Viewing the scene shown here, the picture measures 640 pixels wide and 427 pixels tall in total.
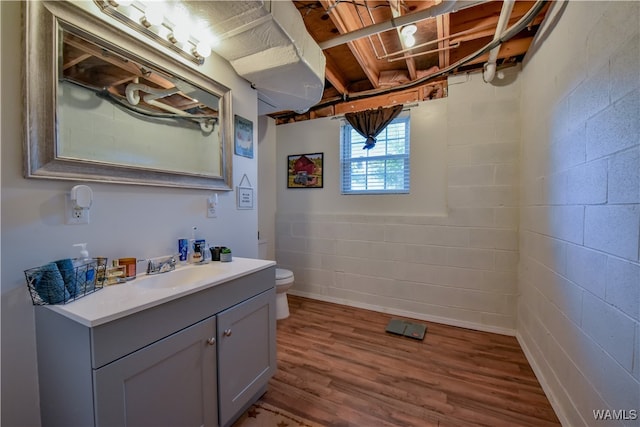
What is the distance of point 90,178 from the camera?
1.14m

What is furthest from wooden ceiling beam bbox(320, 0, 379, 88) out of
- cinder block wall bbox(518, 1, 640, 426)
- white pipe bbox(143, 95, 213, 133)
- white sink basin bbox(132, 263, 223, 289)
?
white sink basin bbox(132, 263, 223, 289)

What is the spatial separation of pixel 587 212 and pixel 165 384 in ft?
6.54

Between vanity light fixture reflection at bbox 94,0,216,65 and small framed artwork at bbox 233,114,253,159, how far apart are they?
472 mm

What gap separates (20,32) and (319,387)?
225 cm

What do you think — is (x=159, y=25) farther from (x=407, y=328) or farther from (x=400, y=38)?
(x=407, y=328)

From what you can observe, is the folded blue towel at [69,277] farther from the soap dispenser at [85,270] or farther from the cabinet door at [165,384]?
the cabinet door at [165,384]

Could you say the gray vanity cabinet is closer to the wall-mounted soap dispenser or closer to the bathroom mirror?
the wall-mounted soap dispenser

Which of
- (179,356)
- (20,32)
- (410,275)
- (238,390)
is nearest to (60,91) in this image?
(20,32)

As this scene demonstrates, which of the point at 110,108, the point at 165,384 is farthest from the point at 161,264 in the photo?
the point at 110,108

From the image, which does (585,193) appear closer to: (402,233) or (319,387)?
(402,233)

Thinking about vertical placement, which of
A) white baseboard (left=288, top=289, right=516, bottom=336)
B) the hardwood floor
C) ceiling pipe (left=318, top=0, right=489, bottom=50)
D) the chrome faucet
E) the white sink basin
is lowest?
the hardwood floor

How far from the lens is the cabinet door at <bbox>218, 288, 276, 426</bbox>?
125cm

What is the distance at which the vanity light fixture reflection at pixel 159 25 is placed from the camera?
122 centimetres

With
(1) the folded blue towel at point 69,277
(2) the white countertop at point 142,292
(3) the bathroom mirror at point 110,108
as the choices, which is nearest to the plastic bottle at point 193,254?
(2) the white countertop at point 142,292
